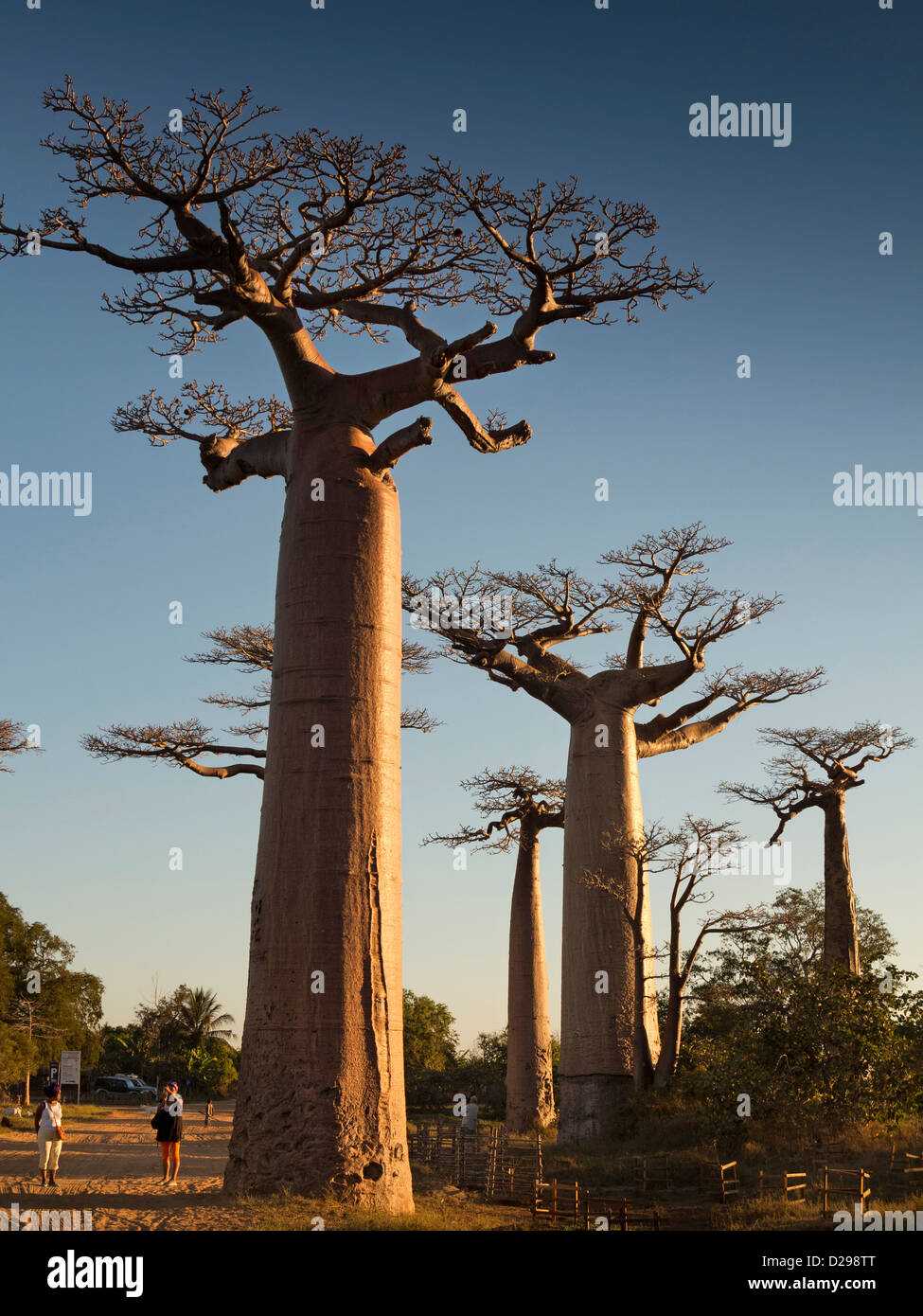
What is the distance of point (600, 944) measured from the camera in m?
17.9

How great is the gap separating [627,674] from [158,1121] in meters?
11.0

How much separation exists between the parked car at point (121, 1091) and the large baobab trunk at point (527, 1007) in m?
21.3

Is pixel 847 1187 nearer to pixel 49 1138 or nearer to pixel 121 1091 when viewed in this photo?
pixel 49 1138

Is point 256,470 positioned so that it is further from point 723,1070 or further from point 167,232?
point 723,1070

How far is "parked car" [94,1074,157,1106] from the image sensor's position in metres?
40.0

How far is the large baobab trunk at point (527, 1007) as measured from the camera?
22.1m

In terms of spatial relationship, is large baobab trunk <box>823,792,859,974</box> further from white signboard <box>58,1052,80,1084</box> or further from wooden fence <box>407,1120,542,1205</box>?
white signboard <box>58,1052,80,1084</box>

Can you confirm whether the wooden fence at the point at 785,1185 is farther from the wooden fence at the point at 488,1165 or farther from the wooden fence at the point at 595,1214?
the wooden fence at the point at 488,1165

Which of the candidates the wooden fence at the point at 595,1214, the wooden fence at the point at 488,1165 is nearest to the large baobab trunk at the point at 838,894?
the wooden fence at the point at 488,1165

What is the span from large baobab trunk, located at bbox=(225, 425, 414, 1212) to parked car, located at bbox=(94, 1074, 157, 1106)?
33.3 metres

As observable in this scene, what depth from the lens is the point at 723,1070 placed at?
48.4ft

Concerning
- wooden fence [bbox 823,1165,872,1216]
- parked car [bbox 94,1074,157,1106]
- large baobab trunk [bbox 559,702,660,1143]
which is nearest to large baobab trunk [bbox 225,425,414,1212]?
wooden fence [bbox 823,1165,872,1216]
